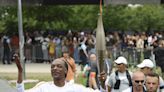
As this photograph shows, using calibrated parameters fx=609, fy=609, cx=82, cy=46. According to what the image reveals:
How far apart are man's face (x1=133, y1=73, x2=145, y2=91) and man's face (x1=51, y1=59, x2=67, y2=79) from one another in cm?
112

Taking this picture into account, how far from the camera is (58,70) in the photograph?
661 centimetres

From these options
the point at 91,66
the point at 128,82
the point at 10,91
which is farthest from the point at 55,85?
the point at 10,91

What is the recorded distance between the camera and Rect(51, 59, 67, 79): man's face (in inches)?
259

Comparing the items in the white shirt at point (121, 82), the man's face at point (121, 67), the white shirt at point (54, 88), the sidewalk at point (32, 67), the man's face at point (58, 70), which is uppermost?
the man's face at point (58, 70)

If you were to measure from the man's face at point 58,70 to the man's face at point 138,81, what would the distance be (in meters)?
1.12

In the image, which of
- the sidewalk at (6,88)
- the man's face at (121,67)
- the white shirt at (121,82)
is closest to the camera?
the white shirt at (121,82)

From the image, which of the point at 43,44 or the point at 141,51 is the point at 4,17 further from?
the point at 141,51

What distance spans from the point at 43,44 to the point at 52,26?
40.6 ft

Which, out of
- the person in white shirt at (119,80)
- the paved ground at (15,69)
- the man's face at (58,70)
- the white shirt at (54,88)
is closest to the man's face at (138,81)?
the white shirt at (54,88)

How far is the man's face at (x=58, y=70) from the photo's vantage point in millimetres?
6586

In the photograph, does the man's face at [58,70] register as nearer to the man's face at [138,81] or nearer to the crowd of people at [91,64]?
the crowd of people at [91,64]

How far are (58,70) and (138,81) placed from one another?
4.13 ft

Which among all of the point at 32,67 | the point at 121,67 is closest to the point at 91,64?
the point at 121,67

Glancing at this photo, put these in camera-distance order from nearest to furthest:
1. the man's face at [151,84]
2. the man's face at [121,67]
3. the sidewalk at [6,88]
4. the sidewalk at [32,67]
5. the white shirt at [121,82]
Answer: the man's face at [151,84] < the white shirt at [121,82] < the man's face at [121,67] < the sidewalk at [6,88] < the sidewalk at [32,67]
